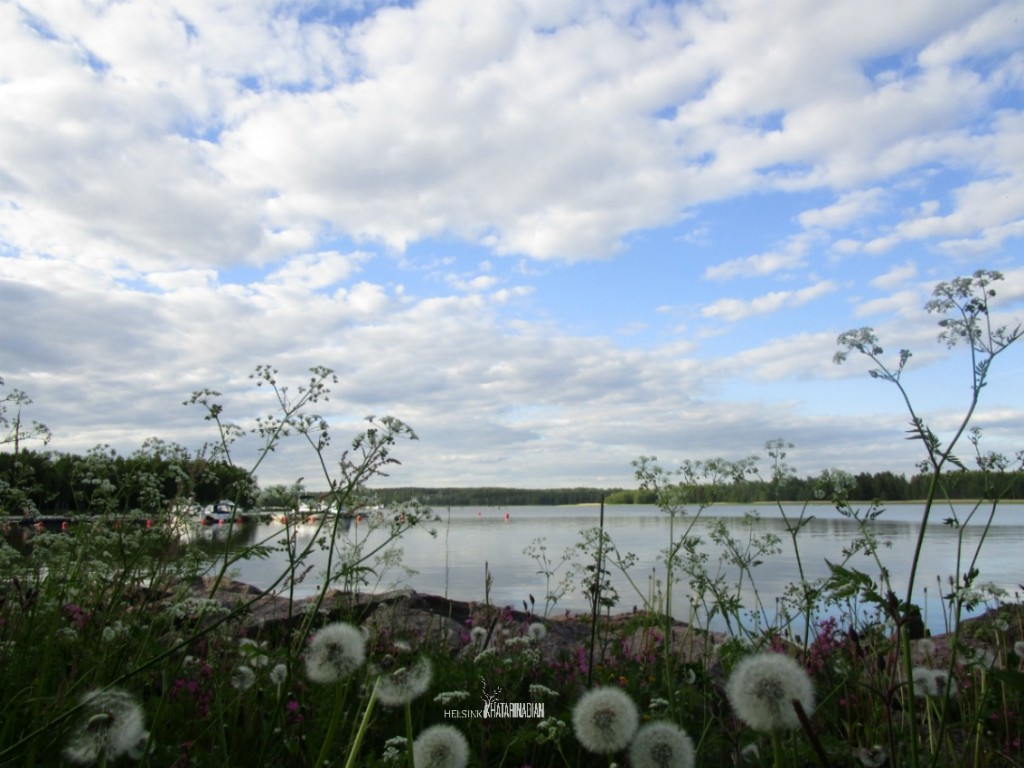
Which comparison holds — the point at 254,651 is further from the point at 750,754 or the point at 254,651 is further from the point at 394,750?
the point at 750,754

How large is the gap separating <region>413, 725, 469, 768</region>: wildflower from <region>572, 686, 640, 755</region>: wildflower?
13.2 inches

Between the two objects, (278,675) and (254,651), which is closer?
(254,651)

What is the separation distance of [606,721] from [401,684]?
0.61 metres

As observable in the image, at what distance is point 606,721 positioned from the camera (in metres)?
1.78

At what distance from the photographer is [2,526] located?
5570 mm

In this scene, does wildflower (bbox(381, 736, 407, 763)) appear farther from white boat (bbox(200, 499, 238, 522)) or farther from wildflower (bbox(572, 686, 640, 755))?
white boat (bbox(200, 499, 238, 522))

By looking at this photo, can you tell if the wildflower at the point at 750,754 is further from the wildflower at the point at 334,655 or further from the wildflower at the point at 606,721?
the wildflower at the point at 334,655

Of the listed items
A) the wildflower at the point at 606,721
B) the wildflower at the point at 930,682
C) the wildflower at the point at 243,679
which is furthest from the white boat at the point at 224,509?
the wildflower at the point at 930,682

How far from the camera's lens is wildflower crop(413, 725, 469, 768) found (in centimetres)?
190

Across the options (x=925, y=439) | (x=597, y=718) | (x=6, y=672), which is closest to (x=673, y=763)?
(x=597, y=718)

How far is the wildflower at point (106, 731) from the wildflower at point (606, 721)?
3.62ft

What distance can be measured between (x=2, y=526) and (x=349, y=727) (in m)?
3.62

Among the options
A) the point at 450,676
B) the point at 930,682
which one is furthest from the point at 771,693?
the point at 450,676

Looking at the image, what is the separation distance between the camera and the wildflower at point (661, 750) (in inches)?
62.6
